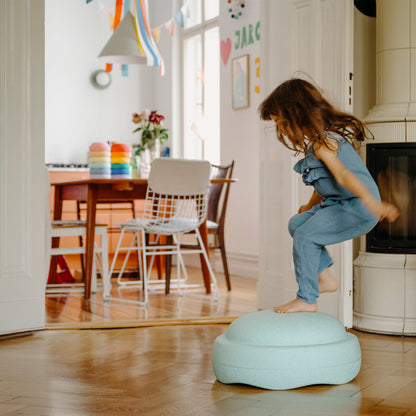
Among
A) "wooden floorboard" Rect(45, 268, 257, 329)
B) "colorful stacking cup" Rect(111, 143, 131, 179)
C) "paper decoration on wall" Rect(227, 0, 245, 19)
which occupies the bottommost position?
"wooden floorboard" Rect(45, 268, 257, 329)

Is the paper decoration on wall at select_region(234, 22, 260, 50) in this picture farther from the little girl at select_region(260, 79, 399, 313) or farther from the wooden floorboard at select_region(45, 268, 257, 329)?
the little girl at select_region(260, 79, 399, 313)

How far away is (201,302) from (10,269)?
1.31 meters

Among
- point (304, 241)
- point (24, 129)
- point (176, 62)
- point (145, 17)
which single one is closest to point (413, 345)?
point (304, 241)

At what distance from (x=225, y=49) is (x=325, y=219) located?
3.85 m

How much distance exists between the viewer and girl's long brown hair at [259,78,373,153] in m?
2.23

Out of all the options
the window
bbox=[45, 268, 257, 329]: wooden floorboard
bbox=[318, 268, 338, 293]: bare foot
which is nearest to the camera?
bbox=[318, 268, 338, 293]: bare foot

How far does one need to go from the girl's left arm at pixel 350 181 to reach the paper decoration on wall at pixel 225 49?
12.6 feet

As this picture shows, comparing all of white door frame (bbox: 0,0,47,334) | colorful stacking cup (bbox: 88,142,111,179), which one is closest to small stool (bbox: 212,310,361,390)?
white door frame (bbox: 0,0,47,334)

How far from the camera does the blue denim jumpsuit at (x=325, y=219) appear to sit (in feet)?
7.41

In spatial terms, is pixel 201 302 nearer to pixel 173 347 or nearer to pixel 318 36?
pixel 173 347

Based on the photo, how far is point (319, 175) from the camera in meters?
2.28

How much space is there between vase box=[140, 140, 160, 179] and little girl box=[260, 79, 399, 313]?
2489 mm

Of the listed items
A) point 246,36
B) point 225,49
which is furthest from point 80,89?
point 246,36

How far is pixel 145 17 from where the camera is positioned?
4.86 metres
